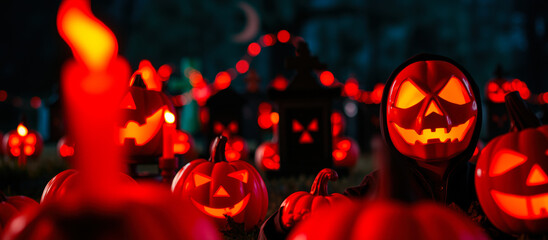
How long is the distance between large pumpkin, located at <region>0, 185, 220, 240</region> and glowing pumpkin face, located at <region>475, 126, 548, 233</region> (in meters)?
1.87

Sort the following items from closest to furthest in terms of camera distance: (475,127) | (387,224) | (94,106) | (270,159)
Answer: (94,106), (387,224), (475,127), (270,159)

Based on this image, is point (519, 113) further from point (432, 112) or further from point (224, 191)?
point (224, 191)

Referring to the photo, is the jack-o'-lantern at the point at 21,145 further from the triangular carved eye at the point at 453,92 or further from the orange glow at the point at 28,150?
the triangular carved eye at the point at 453,92

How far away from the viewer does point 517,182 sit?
2.54 metres

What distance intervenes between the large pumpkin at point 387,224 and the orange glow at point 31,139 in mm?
8328

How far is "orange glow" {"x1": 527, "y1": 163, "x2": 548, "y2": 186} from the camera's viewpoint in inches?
99.0

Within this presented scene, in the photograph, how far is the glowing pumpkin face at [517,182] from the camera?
2.53 metres

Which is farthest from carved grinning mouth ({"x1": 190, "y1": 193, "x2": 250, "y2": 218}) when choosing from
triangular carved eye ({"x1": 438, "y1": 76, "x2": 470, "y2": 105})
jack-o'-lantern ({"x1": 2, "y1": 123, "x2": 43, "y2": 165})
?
jack-o'-lantern ({"x1": 2, "y1": 123, "x2": 43, "y2": 165})

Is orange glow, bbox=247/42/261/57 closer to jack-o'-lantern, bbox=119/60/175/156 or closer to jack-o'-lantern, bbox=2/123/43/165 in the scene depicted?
jack-o'-lantern, bbox=2/123/43/165

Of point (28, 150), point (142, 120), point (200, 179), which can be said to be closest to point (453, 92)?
point (200, 179)

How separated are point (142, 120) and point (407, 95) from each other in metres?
2.32

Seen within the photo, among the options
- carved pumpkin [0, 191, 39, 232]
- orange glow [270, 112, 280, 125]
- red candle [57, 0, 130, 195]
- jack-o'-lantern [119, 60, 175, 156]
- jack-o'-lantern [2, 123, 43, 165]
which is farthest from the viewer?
jack-o'-lantern [2, 123, 43, 165]

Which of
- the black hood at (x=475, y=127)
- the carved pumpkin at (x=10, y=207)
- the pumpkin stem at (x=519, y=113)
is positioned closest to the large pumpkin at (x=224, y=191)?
the carved pumpkin at (x=10, y=207)

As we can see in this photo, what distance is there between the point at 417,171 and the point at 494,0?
19083mm
